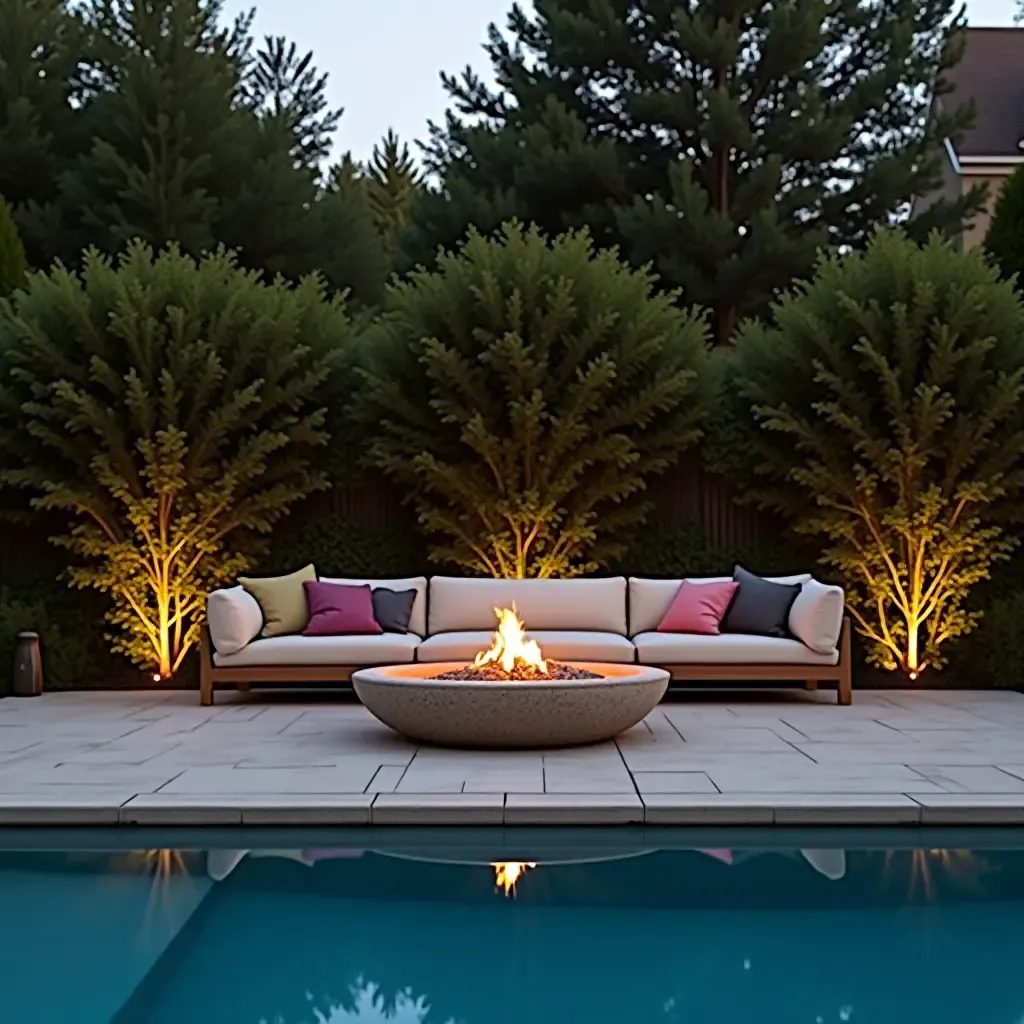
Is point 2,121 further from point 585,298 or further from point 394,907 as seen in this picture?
point 394,907

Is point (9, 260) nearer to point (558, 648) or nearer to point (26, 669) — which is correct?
point (26, 669)

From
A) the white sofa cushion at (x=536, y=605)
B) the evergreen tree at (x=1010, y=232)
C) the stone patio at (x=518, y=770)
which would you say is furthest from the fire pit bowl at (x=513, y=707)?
the evergreen tree at (x=1010, y=232)

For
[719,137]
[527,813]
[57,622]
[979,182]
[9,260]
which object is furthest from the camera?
[979,182]

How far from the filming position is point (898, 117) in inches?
546

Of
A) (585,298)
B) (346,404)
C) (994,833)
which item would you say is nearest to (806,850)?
(994,833)

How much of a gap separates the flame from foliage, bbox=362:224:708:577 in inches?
90.8

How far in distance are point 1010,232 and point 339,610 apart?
621 centimetres

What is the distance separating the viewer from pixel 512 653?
247 inches

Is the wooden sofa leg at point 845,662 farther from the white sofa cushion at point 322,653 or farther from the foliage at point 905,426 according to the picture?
the white sofa cushion at point 322,653

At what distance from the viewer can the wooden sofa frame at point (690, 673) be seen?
25.1 feet

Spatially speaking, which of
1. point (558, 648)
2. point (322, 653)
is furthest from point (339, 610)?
point (558, 648)

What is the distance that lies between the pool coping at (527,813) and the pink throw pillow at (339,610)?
128 inches

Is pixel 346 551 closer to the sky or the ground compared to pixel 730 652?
closer to the sky

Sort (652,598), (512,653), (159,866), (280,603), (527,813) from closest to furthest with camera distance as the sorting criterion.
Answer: (159,866) → (527,813) → (512,653) → (280,603) → (652,598)
